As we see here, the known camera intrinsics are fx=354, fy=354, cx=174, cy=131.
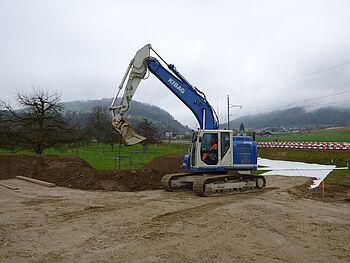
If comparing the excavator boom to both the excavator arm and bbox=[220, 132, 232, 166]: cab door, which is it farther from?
bbox=[220, 132, 232, 166]: cab door

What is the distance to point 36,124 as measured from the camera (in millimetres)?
29297

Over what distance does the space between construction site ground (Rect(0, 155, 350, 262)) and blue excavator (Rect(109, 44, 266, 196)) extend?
68 cm

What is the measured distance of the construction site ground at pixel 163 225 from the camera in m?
6.63

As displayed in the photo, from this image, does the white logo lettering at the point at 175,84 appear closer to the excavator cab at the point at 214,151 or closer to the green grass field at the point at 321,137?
the excavator cab at the point at 214,151

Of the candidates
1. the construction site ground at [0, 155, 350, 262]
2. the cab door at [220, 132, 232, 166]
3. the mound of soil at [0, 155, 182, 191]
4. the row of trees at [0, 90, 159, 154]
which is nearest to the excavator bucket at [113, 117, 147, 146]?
the construction site ground at [0, 155, 350, 262]

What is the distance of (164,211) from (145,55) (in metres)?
6.67

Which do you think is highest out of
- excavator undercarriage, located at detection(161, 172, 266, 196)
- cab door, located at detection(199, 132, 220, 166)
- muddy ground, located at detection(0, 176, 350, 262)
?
cab door, located at detection(199, 132, 220, 166)

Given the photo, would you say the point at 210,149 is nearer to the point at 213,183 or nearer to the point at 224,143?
the point at 224,143

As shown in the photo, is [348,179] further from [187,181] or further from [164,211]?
[164,211]

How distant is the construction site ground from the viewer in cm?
663

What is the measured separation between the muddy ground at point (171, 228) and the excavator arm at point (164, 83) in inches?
112

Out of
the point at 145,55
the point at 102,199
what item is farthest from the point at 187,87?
the point at 102,199

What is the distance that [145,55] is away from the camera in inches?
561

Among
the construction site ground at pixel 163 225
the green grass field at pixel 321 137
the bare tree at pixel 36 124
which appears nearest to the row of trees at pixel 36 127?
the bare tree at pixel 36 124
